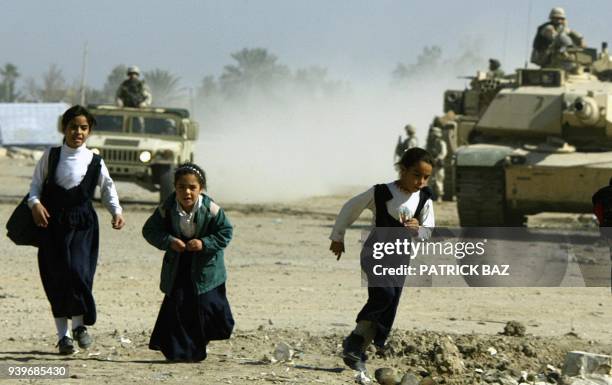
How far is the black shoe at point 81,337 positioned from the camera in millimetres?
9114

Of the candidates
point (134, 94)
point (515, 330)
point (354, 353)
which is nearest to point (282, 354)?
point (354, 353)

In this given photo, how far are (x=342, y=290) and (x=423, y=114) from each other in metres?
40.5

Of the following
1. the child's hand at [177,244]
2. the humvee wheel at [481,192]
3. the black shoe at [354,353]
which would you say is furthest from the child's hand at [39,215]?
the humvee wheel at [481,192]

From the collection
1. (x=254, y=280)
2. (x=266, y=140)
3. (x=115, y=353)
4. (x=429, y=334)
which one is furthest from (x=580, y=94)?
(x=266, y=140)

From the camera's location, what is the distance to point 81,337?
29.9ft

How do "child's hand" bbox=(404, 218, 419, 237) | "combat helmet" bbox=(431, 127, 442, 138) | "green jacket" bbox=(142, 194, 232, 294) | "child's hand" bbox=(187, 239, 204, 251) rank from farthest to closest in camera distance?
1. "combat helmet" bbox=(431, 127, 442, 138)
2. "green jacket" bbox=(142, 194, 232, 294)
3. "child's hand" bbox=(187, 239, 204, 251)
4. "child's hand" bbox=(404, 218, 419, 237)

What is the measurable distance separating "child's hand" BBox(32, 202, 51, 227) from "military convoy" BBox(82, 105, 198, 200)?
13.6 m

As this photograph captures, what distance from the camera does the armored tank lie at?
60.4ft

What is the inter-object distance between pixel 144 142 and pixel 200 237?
1489cm

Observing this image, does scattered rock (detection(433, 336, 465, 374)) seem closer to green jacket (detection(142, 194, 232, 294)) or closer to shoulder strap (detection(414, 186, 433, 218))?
shoulder strap (detection(414, 186, 433, 218))

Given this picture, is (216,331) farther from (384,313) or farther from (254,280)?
(254,280)

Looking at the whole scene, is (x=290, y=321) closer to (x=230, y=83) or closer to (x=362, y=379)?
(x=362, y=379)

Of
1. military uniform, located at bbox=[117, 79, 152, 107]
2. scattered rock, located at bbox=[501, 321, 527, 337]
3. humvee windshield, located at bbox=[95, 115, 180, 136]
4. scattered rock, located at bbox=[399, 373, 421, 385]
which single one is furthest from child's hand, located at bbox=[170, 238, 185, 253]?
military uniform, located at bbox=[117, 79, 152, 107]

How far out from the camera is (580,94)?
19797mm
